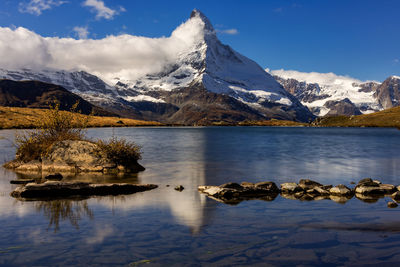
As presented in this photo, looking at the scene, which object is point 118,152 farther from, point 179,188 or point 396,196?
point 396,196

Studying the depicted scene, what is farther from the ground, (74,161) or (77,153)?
(77,153)

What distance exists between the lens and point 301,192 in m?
24.3

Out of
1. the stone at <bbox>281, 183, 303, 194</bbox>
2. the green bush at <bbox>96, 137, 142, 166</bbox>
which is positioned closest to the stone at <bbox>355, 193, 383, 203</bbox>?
the stone at <bbox>281, 183, 303, 194</bbox>

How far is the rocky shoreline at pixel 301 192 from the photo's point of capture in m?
23.1

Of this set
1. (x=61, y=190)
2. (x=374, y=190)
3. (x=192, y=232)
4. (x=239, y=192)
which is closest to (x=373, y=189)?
(x=374, y=190)

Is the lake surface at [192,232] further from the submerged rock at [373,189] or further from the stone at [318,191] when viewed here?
the submerged rock at [373,189]

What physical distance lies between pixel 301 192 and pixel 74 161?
67.9ft

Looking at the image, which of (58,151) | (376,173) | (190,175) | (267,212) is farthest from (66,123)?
(376,173)

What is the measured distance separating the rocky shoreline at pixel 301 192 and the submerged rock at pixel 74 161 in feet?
37.1

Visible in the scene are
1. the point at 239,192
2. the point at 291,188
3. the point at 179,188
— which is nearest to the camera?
the point at 239,192

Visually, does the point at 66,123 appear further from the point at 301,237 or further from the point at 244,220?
the point at 301,237

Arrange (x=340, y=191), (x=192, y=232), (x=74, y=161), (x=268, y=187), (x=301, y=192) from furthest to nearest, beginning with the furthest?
(x=74, y=161), (x=268, y=187), (x=301, y=192), (x=340, y=191), (x=192, y=232)

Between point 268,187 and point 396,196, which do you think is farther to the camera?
point 268,187

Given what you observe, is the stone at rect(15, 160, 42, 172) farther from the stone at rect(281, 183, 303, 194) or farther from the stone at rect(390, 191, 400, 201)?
the stone at rect(390, 191, 400, 201)
